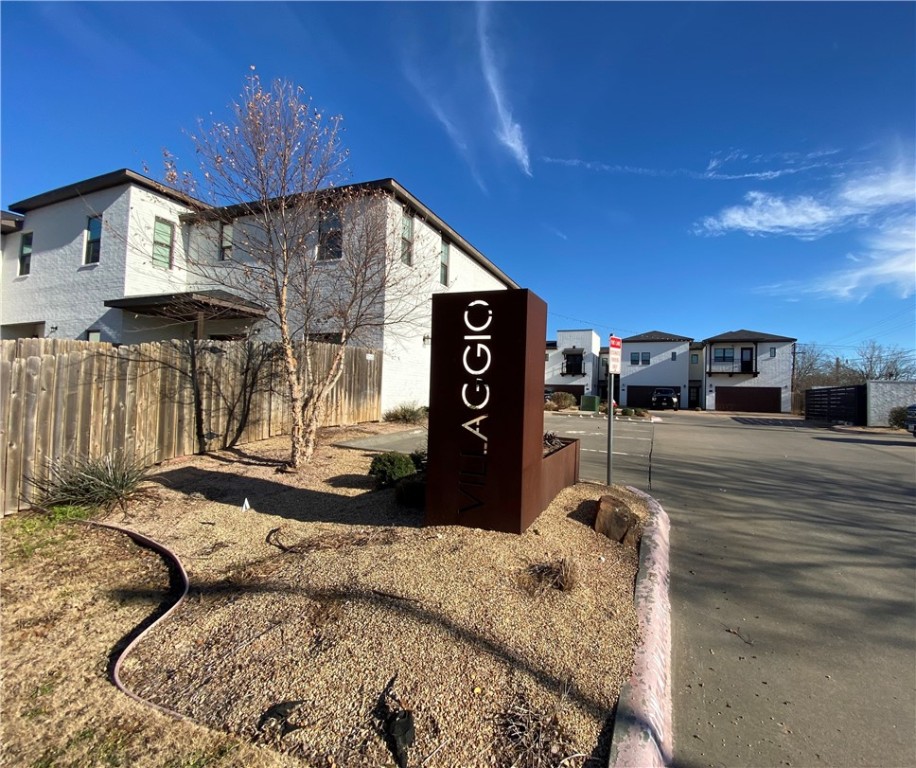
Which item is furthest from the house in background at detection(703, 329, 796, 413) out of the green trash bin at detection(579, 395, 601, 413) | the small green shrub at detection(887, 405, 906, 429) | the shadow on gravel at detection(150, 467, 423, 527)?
the shadow on gravel at detection(150, 467, 423, 527)

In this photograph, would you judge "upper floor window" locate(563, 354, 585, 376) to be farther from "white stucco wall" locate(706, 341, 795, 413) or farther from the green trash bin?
the green trash bin

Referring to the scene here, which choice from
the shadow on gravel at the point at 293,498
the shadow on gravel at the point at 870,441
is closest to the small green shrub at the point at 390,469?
the shadow on gravel at the point at 293,498

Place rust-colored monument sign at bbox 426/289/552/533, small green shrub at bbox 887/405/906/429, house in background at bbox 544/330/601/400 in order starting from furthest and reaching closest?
house in background at bbox 544/330/601/400 → small green shrub at bbox 887/405/906/429 → rust-colored monument sign at bbox 426/289/552/533

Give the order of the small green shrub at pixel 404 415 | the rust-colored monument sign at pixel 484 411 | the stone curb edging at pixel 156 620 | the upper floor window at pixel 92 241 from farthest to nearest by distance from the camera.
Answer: the upper floor window at pixel 92 241 → the small green shrub at pixel 404 415 → the rust-colored monument sign at pixel 484 411 → the stone curb edging at pixel 156 620

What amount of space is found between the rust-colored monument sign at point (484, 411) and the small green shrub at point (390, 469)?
1562 millimetres

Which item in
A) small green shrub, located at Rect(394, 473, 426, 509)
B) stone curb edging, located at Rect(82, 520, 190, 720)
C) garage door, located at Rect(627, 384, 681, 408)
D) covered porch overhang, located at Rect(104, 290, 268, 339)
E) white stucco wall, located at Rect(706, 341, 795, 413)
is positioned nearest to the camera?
stone curb edging, located at Rect(82, 520, 190, 720)

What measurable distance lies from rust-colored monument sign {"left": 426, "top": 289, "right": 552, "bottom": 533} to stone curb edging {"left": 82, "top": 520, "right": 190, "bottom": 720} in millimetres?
2137

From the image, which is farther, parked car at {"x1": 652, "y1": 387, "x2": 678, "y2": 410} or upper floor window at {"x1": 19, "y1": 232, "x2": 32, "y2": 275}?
parked car at {"x1": 652, "y1": 387, "x2": 678, "y2": 410}

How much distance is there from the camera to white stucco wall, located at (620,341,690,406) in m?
50.0

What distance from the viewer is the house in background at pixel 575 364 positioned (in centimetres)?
5278

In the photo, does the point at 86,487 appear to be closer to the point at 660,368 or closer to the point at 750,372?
the point at 660,368

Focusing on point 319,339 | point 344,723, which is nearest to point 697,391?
point 319,339

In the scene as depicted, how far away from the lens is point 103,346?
670 cm

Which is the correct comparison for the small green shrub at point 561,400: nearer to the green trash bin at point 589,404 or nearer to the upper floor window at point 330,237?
the green trash bin at point 589,404
